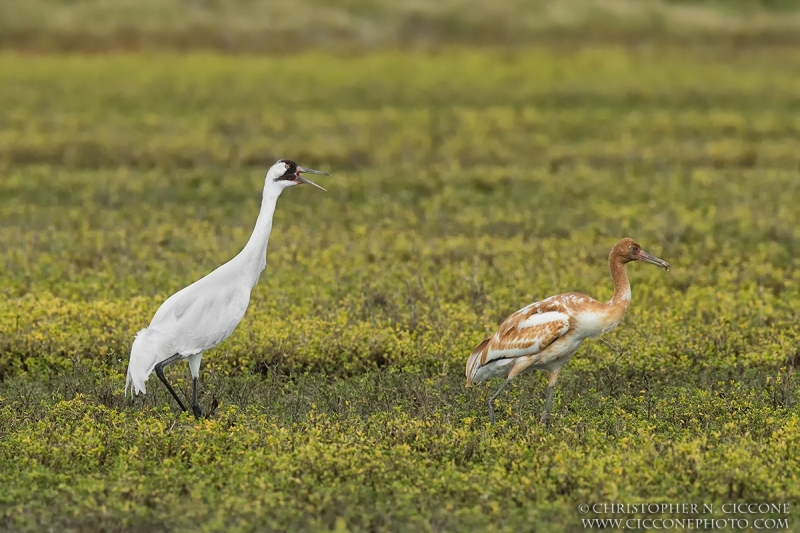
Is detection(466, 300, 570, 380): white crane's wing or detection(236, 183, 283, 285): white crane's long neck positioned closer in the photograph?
detection(466, 300, 570, 380): white crane's wing

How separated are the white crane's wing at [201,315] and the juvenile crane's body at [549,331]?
5.89 ft

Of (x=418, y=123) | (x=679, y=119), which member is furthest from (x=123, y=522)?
(x=679, y=119)

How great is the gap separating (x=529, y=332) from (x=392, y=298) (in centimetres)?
307

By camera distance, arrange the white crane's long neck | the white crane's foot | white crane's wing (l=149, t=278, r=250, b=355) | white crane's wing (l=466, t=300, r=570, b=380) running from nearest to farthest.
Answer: the white crane's foot, white crane's wing (l=466, t=300, r=570, b=380), white crane's wing (l=149, t=278, r=250, b=355), the white crane's long neck

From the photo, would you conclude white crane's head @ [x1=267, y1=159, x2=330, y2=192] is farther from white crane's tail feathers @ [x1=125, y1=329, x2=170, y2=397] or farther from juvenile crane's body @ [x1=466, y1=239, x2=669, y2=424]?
juvenile crane's body @ [x1=466, y1=239, x2=669, y2=424]

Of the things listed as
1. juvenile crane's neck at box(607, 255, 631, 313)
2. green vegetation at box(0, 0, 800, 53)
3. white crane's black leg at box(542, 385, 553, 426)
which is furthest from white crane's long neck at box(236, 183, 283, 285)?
green vegetation at box(0, 0, 800, 53)

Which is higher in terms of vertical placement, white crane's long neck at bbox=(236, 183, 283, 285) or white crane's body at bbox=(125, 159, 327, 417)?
white crane's long neck at bbox=(236, 183, 283, 285)

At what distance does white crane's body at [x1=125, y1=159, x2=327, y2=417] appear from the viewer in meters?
8.41

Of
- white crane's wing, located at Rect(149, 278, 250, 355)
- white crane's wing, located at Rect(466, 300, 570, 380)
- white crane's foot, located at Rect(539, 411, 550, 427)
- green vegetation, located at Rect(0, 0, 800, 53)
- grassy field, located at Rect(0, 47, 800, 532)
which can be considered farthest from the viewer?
green vegetation, located at Rect(0, 0, 800, 53)

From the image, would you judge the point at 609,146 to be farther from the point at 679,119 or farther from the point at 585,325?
the point at 585,325

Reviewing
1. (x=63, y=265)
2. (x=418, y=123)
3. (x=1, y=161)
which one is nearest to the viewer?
(x=63, y=265)

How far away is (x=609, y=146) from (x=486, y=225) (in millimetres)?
5762

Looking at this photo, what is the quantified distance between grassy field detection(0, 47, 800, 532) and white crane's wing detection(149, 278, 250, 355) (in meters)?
0.49

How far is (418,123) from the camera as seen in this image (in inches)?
861
